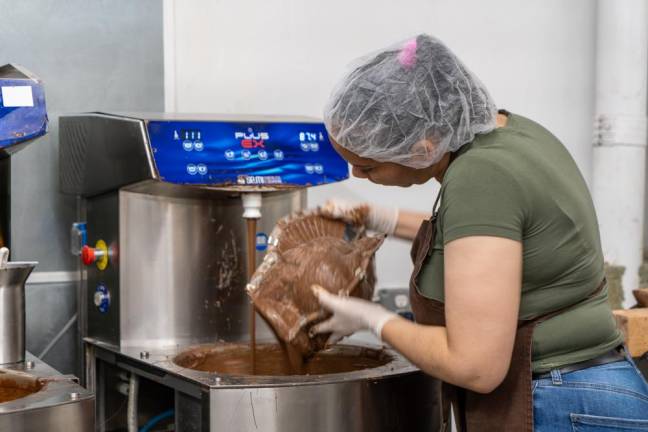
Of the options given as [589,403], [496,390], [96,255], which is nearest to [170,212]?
[96,255]

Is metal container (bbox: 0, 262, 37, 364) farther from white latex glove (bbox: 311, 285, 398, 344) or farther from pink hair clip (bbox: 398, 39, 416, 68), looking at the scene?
pink hair clip (bbox: 398, 39, 416, 68)

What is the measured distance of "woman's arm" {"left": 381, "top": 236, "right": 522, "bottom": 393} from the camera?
131 cm

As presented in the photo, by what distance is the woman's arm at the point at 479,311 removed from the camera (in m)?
1.31

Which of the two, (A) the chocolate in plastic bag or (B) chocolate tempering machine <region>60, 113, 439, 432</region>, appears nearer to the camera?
(A) the chocolate in plastic bag

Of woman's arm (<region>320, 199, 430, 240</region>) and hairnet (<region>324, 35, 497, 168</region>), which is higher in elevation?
hairnet (<region>324, 35, 497, 168</region>)

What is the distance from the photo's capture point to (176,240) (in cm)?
207

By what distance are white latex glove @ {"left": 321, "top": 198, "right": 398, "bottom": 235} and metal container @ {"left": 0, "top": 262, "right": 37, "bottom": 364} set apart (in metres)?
0.64

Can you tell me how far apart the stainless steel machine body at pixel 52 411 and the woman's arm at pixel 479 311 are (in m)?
0.58

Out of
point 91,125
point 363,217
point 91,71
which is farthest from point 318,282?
point 91,71

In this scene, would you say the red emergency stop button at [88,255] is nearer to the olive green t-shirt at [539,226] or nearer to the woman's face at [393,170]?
the woman's face at [393,170]

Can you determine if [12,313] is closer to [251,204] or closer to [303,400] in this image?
[251,204]

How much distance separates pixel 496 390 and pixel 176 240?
872mm

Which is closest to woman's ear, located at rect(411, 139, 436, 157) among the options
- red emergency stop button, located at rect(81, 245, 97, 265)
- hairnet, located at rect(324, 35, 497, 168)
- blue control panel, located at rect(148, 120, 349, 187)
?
hairnet, located at rect(324, 35, 497, 168)

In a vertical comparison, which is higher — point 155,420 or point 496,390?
point 496,390
